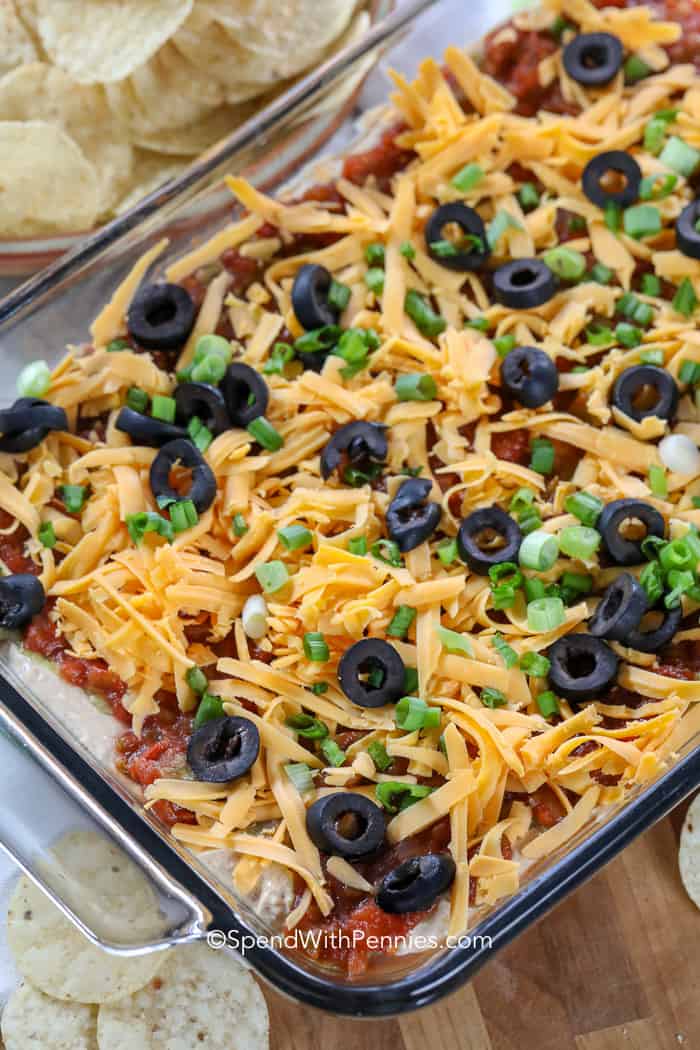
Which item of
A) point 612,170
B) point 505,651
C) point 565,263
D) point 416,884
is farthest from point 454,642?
point 612,170

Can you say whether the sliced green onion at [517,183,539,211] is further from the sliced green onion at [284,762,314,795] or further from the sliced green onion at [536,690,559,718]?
the sliced green onion at [284,762,314,795]

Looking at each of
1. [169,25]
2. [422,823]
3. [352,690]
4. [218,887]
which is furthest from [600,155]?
[218,887]

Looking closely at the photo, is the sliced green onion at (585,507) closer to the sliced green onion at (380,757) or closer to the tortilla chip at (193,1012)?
the sliced green onion at (380,757)

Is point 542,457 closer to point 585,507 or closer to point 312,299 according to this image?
point 585,507

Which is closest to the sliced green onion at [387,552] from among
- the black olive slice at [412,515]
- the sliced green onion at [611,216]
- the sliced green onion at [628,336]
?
the black olive slice at [412,515]

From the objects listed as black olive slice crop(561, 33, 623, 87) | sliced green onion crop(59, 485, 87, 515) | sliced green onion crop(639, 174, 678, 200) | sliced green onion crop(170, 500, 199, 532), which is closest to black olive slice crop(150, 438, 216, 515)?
sliced green onion crop(170, 500, 199, 532)
